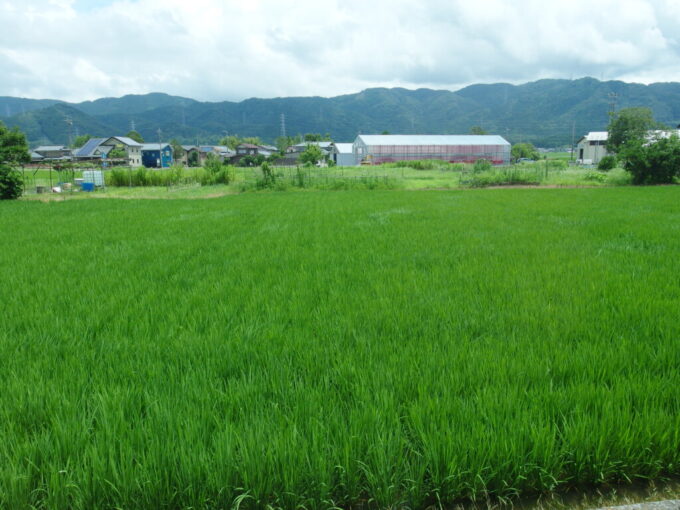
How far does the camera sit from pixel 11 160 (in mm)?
20438

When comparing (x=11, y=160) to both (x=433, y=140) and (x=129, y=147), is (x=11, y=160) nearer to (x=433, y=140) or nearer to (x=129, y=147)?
(x=433, y=140)

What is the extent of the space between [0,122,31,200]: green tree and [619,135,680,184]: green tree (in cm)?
2963

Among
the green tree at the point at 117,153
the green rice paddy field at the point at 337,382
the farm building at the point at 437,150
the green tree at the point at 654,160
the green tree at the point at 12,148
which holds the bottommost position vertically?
the green rice paddy field at the point at 337,382

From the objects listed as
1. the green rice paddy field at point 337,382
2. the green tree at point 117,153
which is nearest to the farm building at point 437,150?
the green tree at point 117,153

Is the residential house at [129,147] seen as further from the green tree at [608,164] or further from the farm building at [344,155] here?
the green tree at [608,164]

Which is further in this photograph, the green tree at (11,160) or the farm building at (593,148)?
the farm building at (593,148)

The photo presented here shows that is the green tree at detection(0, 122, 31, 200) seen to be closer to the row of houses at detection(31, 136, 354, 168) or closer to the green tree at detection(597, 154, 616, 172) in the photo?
the green tree at detection(597, 154, 616, 172)

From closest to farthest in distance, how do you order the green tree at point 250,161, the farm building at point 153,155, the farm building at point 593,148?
the farm building at point 593,148, the green tree at point 250,161, the farm building at point 153,155

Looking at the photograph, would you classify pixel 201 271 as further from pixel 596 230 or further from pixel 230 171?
pixel 230 171

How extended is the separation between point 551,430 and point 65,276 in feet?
18.6

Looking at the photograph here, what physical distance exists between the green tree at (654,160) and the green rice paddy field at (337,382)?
19744 millimetres

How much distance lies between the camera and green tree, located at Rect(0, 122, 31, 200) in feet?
64.6

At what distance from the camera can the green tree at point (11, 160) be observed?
1969 cm

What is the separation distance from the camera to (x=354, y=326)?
338 centimetres
